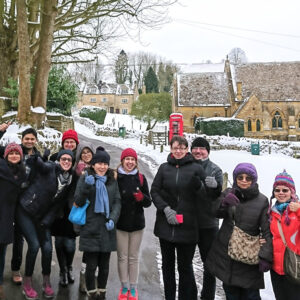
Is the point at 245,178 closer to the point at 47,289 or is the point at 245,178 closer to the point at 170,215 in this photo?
the point at 170,215

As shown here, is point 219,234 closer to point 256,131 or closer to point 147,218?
point 147,218

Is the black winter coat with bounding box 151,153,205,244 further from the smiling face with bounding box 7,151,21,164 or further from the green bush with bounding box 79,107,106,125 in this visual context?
the green bush with bounding box 79,107,106,125

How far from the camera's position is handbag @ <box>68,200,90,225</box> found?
12.8ft

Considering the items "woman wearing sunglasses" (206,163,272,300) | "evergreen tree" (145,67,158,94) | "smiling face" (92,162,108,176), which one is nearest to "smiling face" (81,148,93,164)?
"smiling face" (92,162,108,176)

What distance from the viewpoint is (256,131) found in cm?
3834

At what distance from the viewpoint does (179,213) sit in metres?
3.95

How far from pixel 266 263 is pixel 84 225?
2.10 m

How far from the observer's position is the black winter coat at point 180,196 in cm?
392

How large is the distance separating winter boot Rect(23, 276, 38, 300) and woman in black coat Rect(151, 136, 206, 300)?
5.34 feet

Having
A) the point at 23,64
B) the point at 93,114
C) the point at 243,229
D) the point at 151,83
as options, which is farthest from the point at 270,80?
the point at 243,229

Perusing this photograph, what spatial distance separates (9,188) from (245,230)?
285 centimetres

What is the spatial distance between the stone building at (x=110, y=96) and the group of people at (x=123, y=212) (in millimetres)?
65567

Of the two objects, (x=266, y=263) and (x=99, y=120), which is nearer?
(x=266, y=263)

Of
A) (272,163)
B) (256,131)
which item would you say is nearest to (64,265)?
(272,163)
